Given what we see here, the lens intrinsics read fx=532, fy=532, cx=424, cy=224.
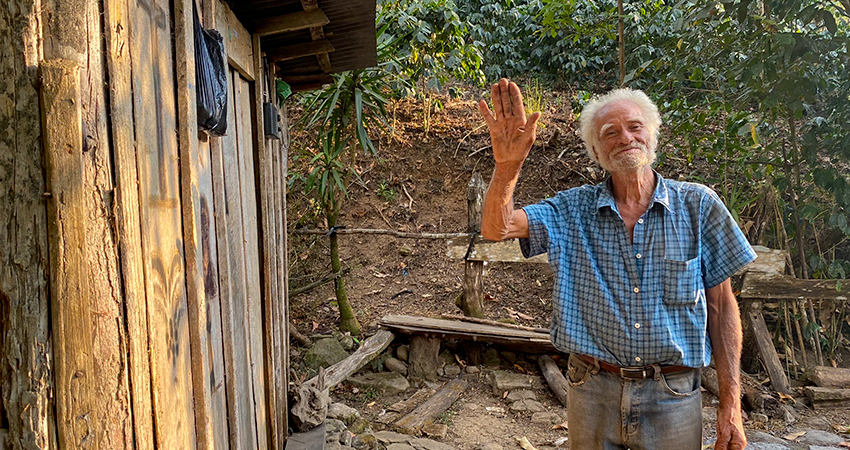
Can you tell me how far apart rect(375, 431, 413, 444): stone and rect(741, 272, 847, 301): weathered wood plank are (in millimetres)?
3390

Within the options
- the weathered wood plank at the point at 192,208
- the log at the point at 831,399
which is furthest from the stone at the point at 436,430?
the log at the point at 831,399

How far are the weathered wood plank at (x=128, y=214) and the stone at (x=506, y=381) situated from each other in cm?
440

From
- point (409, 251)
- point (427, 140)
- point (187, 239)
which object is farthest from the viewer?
point (427, 140)

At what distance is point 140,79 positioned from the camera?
1268 millimetres

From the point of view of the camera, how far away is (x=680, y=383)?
2.08m

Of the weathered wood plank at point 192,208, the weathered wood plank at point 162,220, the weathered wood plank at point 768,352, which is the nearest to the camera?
the weathered wood plank at point 162,220

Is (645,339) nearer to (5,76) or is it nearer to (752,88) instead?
(5,76)

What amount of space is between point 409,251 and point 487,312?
5.86 ft

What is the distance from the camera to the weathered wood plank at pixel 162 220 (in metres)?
1.25

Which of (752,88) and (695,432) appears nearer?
(695,432)

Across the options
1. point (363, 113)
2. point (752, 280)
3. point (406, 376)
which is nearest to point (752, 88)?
point (752, 280)

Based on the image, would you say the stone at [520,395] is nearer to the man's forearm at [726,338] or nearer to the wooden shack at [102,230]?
the man's forearm at [726,338]

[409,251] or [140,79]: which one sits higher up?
[140,79]

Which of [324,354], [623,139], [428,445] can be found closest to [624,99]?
[623,139]
